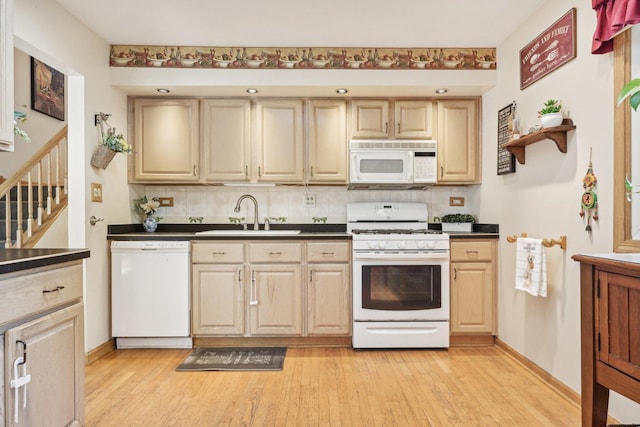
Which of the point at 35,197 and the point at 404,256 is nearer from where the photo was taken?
the point at 404,256

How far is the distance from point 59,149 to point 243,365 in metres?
2.46

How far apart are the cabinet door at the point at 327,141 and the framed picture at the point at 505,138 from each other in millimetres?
1261

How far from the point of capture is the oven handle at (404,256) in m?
2.99

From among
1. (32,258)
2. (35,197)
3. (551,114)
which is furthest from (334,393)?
(35,197)

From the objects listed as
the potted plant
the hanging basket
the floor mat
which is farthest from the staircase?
the potted plant

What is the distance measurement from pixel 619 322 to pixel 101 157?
318 cm

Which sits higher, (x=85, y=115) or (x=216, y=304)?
(x=85, y=115)

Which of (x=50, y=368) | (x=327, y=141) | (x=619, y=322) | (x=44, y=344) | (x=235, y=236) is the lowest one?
(x=50, y=368)

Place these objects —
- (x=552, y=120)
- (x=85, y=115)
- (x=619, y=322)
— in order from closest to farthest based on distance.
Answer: (x=619, y=322) → (x=552, y=120) → (x=85, y=115)

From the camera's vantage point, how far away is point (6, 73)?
1556mm

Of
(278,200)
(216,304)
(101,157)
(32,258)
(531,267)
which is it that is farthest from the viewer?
(278,200)

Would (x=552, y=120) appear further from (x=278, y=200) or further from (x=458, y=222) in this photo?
(x=278, y=200)

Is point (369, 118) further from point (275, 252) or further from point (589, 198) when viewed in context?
point (589, 198)

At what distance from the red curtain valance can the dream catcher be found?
1.98 feet
